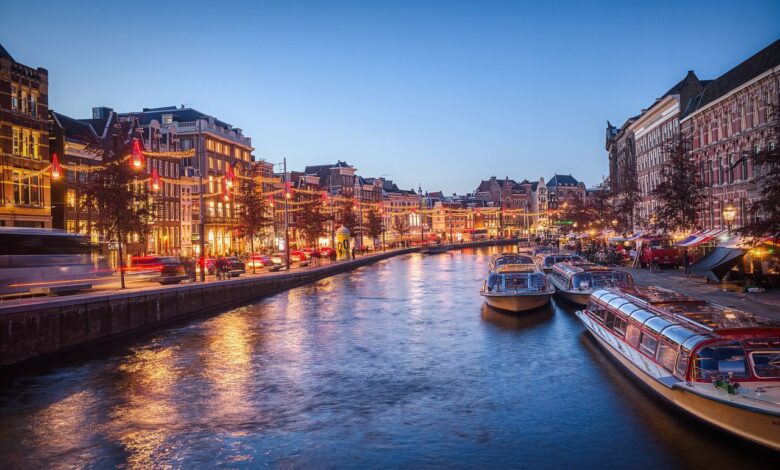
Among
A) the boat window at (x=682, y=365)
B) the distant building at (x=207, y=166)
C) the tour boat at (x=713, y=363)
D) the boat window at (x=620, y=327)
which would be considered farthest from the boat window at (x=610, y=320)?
the distant building at (x=207, y=166)

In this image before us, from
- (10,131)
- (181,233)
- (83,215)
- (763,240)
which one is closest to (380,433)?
(763,240)

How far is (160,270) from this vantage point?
164 feet

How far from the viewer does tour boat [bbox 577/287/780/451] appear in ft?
44.2

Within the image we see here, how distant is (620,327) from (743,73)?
36181 millimetres

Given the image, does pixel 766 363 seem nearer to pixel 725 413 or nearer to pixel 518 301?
pixel 725 413

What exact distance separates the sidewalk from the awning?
0.64m

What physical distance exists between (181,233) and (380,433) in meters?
81.0

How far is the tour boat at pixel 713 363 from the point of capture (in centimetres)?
1348

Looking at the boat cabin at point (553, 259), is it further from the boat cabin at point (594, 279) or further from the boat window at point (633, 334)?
the boat window at point (633, 334)

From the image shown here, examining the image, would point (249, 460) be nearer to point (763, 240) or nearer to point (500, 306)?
point (500, 306)

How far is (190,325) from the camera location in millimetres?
35594

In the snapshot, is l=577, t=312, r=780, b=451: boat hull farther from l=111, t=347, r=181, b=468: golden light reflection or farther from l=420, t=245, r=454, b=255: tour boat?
l=420, t=245, r=454, b=255: tour boat

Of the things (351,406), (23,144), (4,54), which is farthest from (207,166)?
(351,406)

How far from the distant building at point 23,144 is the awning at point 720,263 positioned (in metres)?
45.9
